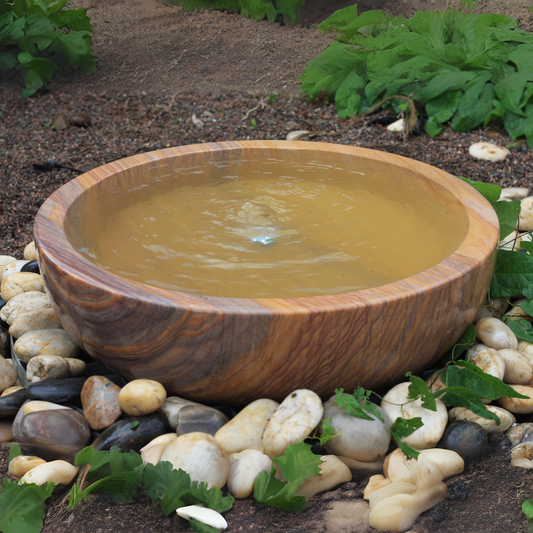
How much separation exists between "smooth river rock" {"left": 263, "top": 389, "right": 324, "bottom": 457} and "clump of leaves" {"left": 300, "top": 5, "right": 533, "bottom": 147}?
3328 mm

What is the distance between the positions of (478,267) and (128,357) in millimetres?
1109

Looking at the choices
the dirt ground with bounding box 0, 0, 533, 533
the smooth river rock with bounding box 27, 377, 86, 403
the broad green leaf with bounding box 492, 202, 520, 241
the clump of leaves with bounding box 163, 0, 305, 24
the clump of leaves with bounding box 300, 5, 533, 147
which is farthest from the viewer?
the clump of leaves with bounding box 163, 0, 305, 24

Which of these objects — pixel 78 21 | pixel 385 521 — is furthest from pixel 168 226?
pixel 78 21

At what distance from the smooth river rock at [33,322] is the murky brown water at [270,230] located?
0.40 m

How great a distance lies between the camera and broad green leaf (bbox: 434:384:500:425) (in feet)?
5.55

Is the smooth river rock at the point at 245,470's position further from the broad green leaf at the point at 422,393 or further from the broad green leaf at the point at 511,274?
the broad green leaf at the point at 511,274

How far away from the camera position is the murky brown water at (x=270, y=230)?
1.80m

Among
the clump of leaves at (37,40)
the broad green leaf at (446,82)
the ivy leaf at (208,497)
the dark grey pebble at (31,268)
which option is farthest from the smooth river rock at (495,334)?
the clump of leaves at (37,40)

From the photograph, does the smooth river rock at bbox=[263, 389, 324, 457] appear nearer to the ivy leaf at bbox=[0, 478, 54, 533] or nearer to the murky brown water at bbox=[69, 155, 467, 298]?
the murky brown water at bbox=[69, 155, 467, 298]

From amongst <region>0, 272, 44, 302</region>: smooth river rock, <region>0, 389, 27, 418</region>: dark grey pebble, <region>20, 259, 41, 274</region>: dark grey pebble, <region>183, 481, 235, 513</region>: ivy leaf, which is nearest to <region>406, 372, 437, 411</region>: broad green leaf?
<region>183, 481, 235, 513</region>: ivy leaf

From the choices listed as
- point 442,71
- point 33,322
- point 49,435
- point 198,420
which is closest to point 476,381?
point 198,420

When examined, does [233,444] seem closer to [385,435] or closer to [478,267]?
[385,435]

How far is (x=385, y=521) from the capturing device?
1.35 metres

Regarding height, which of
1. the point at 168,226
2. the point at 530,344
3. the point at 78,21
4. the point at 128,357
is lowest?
the point at 530,344
